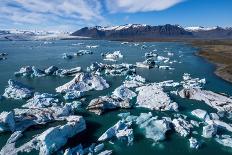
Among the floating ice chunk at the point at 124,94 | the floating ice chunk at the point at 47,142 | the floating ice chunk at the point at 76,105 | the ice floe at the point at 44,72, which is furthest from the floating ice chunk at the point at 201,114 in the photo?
the ice floe at the point at 44,72

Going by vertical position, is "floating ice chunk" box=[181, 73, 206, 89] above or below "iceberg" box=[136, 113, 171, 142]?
below

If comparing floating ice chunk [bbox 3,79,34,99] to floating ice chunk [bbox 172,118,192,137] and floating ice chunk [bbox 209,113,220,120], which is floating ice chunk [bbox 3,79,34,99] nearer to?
floating ice chunk [bbox 172,118,192,137]

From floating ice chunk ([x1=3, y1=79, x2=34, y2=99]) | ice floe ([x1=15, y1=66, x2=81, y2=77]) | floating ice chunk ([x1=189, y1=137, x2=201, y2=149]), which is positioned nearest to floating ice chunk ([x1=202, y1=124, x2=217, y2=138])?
floating ice chunk ([x1=189, y1=137, x2=201, y2=149])

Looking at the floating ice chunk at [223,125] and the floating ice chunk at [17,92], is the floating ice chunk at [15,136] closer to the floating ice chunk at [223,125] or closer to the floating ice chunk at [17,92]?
the floating ice chunk at [17,92]

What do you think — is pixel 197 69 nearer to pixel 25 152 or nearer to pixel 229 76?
pixel 229 76

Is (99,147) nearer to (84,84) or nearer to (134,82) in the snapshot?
(84,84)

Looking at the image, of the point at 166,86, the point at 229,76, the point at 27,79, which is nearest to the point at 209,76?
the point at 229,76
